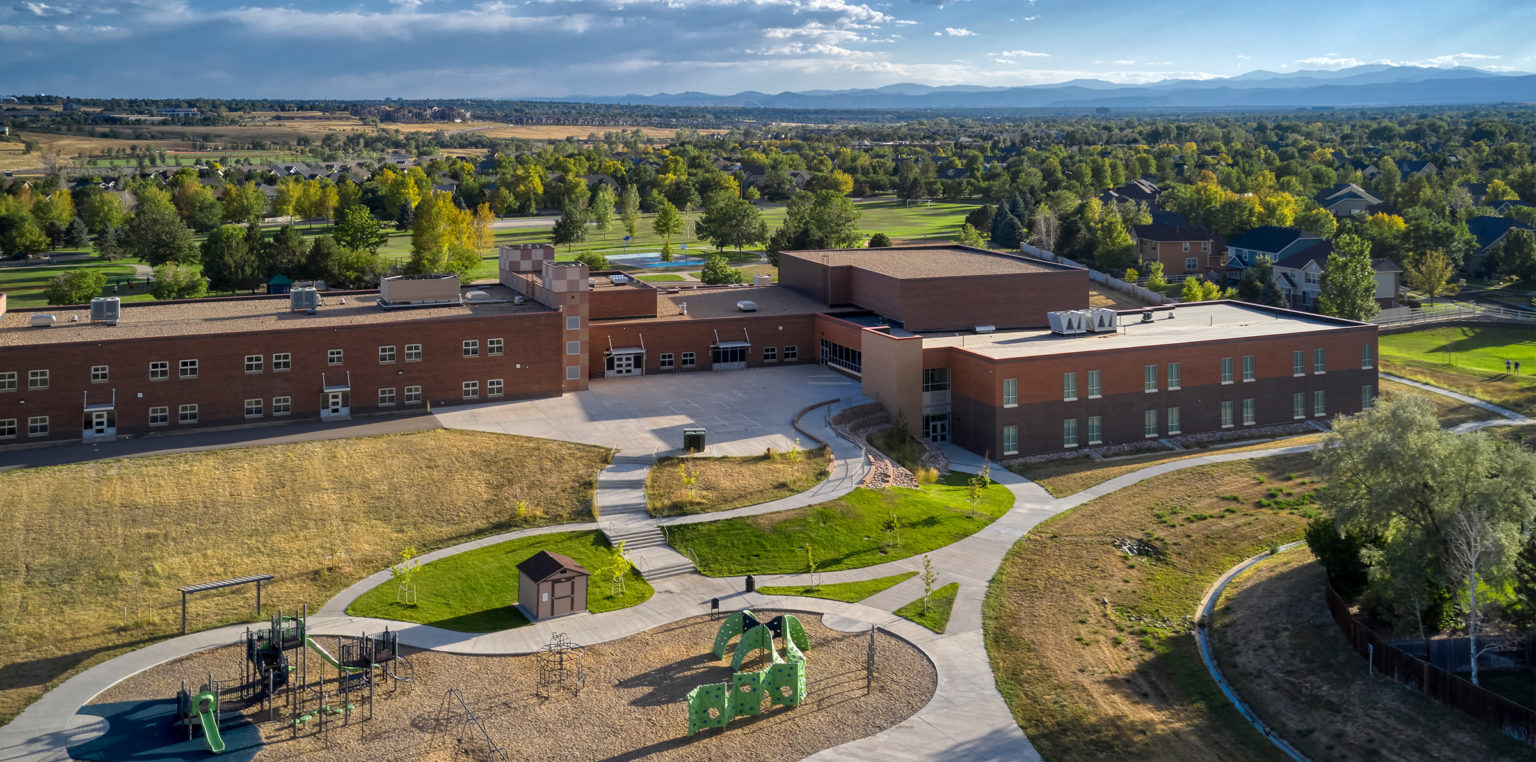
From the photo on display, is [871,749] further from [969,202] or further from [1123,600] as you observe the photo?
[969,202]

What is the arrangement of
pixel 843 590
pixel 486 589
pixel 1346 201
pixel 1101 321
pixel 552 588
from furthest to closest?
1. pixel 1346 201
2. pixel 1101 321
3. pixel 843 590
4. pixel 486 589
5. pixel 552 588

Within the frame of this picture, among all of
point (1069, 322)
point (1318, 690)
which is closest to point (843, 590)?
point (1318, 690)

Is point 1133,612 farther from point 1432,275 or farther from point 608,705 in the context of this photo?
point 1432,275

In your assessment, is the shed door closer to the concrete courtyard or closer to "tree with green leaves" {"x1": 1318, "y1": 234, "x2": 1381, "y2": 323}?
the concrete courtyard

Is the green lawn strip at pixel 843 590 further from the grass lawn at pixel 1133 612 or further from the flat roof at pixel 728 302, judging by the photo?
the flat roof at pixel 728 302

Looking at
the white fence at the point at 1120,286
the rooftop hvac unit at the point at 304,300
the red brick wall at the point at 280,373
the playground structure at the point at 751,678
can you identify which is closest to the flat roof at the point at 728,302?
the red brick wall at the point at 280,373

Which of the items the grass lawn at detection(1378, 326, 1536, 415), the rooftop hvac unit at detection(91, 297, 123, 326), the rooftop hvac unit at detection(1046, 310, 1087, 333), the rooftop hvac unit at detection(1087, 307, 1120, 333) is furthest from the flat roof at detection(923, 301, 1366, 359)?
the rooftop hvac unit at detection(91, 297, 123, 326)
